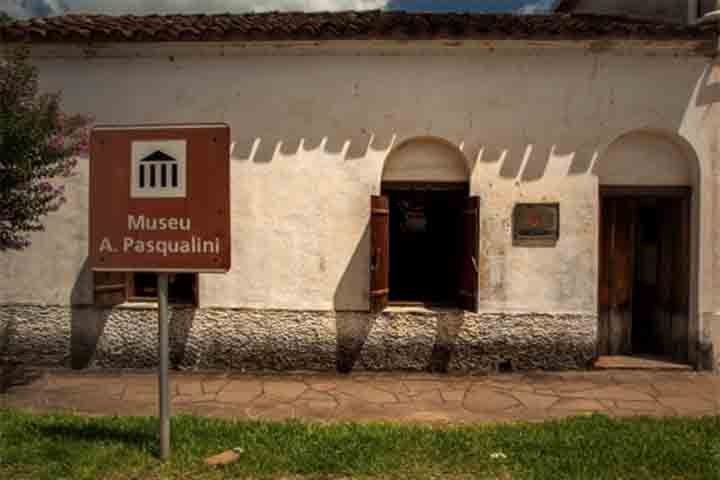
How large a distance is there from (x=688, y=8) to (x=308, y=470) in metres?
7.29

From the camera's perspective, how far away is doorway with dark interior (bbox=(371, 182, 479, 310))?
271 inches

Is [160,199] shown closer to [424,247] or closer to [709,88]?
[424,247]

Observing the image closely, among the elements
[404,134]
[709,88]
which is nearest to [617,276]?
[709,88]

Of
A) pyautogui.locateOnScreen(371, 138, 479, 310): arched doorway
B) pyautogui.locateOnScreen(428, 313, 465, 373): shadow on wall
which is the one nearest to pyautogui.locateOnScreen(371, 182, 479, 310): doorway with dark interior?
pyautogui.locateOnScreen(371, 138, 479, 310): arched doorway

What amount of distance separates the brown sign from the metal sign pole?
0.24 m

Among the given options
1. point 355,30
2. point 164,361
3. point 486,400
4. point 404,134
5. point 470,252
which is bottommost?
point 486,400

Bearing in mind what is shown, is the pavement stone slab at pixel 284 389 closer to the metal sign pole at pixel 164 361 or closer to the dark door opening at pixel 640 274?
the metal sign pole at pixel 164 361

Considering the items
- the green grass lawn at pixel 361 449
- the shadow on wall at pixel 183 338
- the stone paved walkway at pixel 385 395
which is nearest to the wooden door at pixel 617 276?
the stone paved walkway at pixel 385 395

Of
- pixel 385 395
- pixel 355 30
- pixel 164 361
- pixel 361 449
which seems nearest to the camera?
pixel 164 361

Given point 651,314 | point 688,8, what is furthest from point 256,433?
point 688,8

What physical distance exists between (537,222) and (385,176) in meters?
2.00

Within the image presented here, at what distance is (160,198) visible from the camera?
369 centimetres

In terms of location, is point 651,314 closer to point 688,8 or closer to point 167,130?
point 688,8

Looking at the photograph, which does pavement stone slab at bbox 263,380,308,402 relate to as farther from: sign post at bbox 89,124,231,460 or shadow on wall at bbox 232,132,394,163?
shadow on wall at bbox 232,132,394,163
